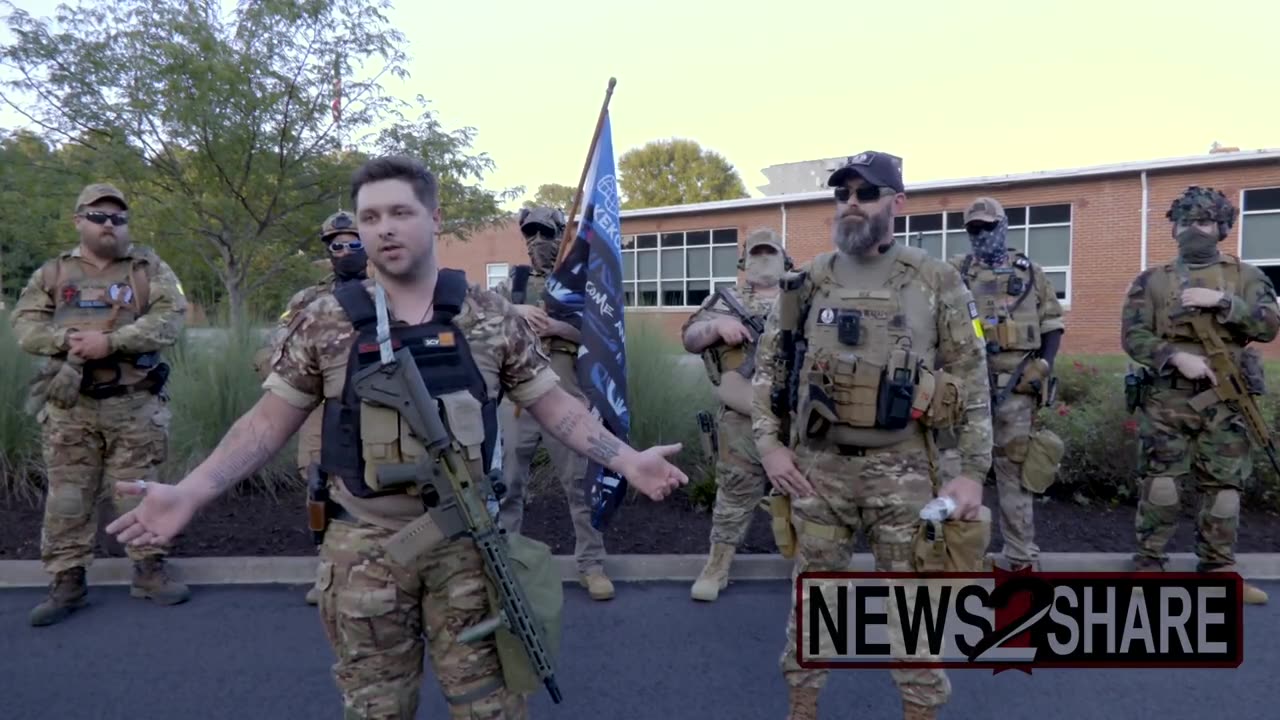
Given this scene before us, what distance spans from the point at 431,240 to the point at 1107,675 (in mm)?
3649

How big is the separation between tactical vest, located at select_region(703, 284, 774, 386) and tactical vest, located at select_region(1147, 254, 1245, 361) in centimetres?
235

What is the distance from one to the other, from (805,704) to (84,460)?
4140 mm

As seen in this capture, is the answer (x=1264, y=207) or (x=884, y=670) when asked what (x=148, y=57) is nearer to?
(x=884, y=670)

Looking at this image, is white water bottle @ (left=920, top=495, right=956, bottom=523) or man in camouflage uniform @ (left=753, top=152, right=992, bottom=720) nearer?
white water bottle @ (left=920, top=495, right=956, bottom=523)

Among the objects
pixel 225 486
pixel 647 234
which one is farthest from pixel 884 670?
pixel 647 234

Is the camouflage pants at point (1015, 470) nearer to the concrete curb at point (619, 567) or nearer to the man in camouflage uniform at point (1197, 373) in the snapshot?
the concrete curb at point (619, 567)

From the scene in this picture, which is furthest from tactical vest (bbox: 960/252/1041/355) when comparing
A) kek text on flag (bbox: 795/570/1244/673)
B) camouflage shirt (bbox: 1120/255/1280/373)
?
kek text on flag (bbox: 795/570/1244/673)

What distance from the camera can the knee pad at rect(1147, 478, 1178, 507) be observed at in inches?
190

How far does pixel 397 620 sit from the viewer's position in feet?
7.68

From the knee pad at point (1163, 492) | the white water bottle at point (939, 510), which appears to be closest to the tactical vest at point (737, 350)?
the white water bottle at point (939, 510)

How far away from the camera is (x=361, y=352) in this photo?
2.28 metres

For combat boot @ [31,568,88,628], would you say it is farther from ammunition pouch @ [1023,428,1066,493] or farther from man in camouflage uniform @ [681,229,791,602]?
ammunition pouch @ [1023,428,1066,493]

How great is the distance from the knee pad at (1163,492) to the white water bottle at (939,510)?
2.65m

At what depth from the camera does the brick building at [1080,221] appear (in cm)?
1759
